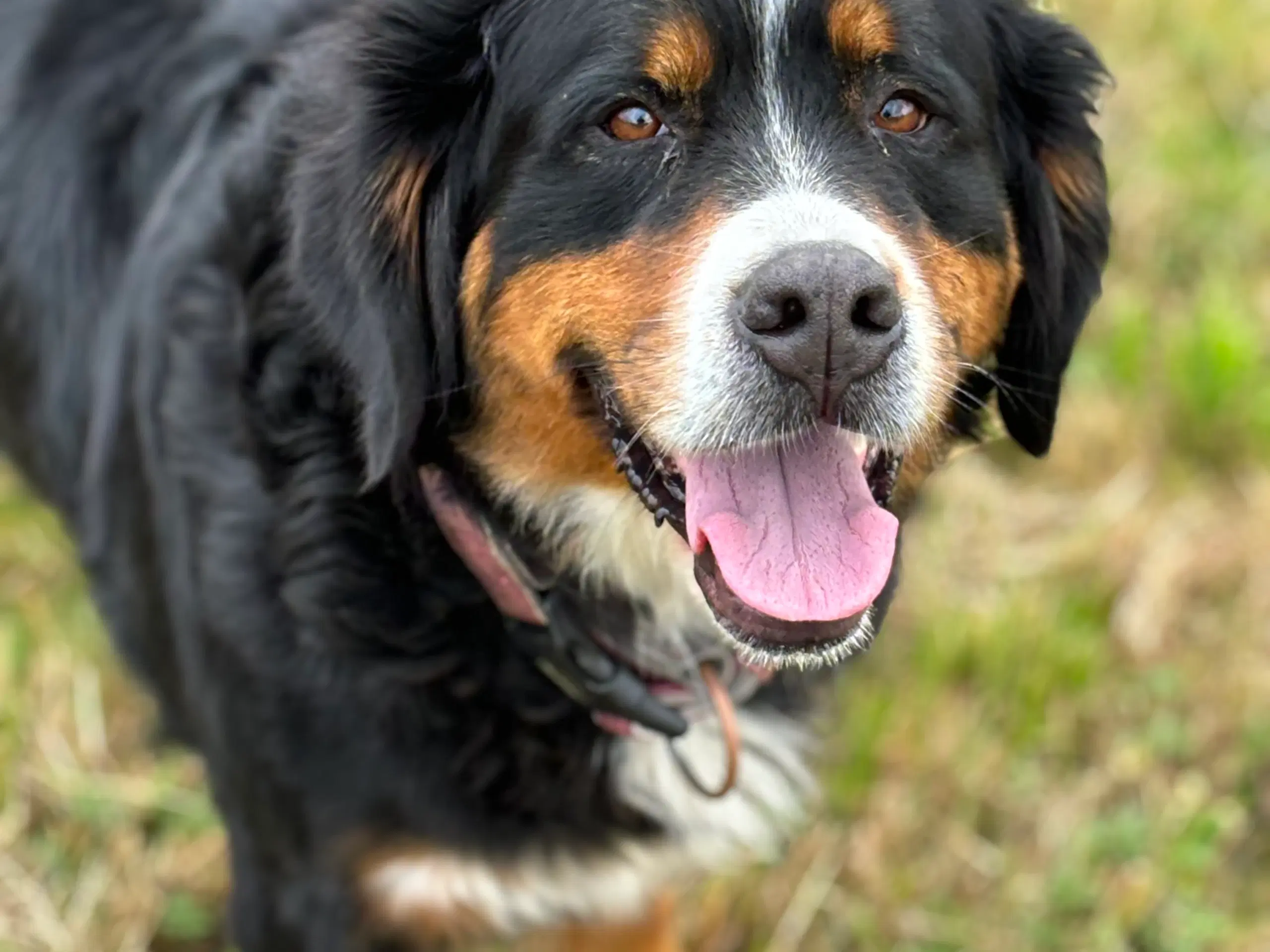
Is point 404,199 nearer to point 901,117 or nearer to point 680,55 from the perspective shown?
point 680,55

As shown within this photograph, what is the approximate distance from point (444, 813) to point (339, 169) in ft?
3.19

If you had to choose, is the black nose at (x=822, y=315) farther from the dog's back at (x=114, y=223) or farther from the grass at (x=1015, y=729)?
the grass at (x=1015, y=729)

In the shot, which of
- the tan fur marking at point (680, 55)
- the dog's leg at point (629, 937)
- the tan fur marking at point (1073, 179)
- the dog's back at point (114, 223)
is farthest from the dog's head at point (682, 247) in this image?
the dog's leg at point (629, 937)

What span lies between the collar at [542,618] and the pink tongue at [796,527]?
12.5 inches

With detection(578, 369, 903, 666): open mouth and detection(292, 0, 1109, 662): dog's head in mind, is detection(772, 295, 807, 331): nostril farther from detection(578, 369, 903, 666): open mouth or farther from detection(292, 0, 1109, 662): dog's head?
detection(578, 369, 903, 666): open mouth

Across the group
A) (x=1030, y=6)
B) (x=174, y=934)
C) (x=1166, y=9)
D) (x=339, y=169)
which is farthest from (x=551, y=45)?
(x=1166, y=9)

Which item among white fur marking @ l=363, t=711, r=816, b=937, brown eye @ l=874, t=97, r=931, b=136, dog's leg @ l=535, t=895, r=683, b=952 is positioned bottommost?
dog's leg @ l=535, t=895, r=683, b=952

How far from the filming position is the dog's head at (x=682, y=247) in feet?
6.42

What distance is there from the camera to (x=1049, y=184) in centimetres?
231

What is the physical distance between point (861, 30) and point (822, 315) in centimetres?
42

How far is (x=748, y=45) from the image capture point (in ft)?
6.50

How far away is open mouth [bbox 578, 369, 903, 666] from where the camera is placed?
6.64ft

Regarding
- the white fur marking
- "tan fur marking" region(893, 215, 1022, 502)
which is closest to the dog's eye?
"tan fur marking" region(893, 215, 1022, 502)

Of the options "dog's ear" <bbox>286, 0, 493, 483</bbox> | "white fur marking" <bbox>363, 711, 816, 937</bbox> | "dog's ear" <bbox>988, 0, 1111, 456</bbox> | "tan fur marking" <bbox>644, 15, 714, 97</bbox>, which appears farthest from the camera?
"white fur marking" <bbox>363, 711, 816, 937</bbox>
